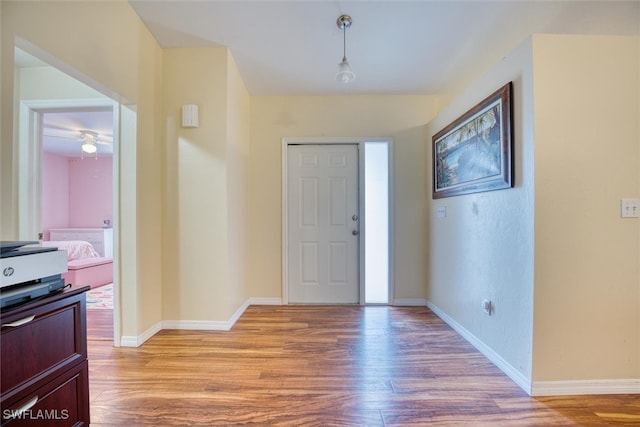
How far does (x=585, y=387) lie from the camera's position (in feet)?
5.51

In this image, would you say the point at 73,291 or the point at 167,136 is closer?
the point at 73,291

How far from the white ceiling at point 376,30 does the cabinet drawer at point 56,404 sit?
2.49m

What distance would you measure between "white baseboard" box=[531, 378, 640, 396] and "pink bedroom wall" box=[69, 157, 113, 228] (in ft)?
24.4

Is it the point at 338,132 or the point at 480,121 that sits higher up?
the point at 338,132

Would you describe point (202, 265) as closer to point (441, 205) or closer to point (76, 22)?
point (76, 22)

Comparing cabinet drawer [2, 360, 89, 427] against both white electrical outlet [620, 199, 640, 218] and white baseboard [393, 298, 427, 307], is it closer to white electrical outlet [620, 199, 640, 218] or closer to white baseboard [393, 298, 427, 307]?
white baseboard [393, 298, 427, 307]

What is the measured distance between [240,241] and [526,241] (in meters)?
2.55

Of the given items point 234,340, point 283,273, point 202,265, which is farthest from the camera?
point 283,273

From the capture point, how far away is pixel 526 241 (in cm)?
172

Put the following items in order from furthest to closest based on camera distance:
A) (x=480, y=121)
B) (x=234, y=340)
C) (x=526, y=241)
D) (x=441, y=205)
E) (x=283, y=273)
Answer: (x=283, y=273) < (x=441, y=205) < (x=234, y=340) < (x=480, y=121) < (x=526, y=241)

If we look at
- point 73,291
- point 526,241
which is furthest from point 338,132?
point 73,291

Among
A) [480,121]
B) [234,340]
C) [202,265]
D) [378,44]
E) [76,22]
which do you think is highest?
[378,44]

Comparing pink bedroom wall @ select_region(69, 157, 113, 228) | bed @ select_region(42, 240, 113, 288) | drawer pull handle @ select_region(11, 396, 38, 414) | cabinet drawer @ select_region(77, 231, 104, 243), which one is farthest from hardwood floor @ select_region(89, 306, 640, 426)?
pink bedroom wall @ select_region(69, 157, 113, 228)

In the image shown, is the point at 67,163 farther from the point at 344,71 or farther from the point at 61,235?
the point at 344,71
